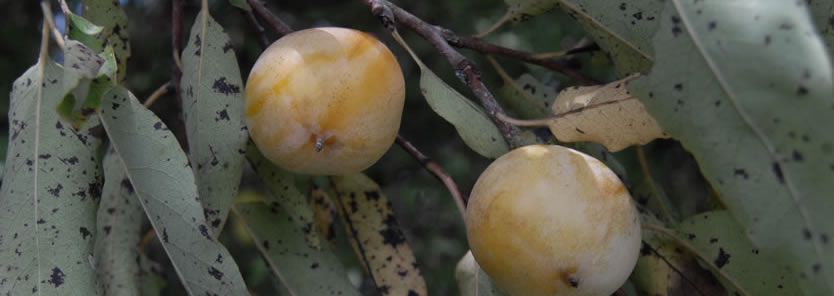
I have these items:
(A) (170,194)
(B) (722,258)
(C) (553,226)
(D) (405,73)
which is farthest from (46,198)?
(D) (405,73)

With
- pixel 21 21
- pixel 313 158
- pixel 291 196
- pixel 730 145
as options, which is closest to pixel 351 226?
pixel 291 196

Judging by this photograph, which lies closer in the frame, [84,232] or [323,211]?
[84,232]

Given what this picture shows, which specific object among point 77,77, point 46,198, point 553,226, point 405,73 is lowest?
point 405,73

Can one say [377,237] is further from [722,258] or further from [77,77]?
[77,77]

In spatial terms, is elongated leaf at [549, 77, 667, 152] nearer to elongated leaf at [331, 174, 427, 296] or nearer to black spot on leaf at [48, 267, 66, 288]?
elongated leaf at [331, 174, 427, 296]

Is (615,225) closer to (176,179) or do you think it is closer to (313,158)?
(313,158)

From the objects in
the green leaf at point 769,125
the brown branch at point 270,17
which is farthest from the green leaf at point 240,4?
the green leaf at point 769,125

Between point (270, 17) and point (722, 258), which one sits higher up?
point (270, 17)
